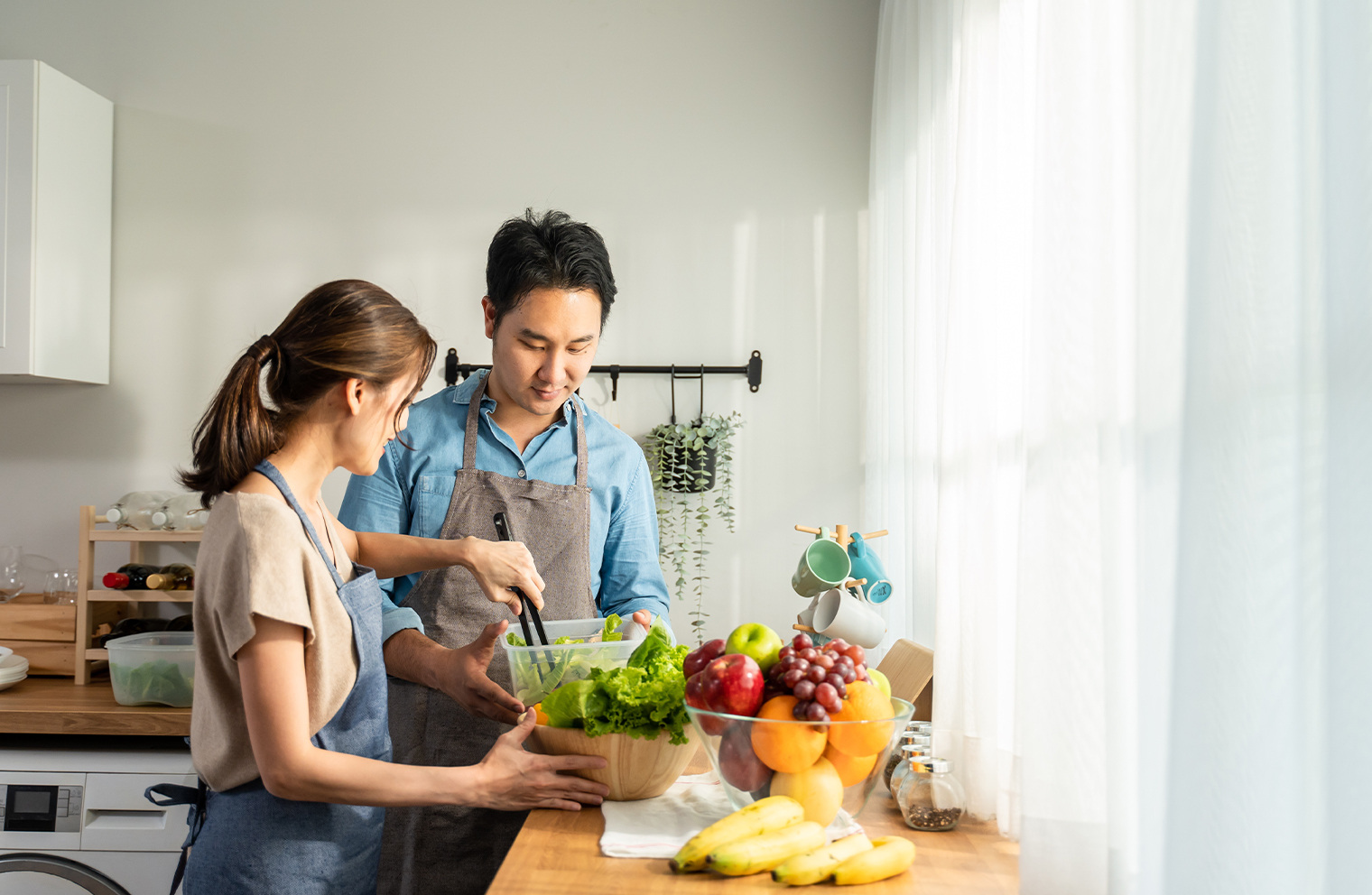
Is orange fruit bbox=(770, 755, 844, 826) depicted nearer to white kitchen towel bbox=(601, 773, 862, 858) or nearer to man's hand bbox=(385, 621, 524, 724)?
white kitchen towel bbox=(601, 773, 862, 858)

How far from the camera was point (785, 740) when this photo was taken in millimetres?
935

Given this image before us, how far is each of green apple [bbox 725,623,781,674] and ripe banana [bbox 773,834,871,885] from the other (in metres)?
0.19

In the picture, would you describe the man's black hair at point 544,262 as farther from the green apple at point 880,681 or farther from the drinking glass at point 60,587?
the drinking glass at point 60,587

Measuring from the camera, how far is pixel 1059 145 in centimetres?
94

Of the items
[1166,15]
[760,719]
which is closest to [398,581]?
[760,719]

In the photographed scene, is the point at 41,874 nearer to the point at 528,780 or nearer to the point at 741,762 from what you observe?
the point at 528,780

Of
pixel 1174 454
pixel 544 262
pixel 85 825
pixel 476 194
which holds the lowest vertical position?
pixel 85 825

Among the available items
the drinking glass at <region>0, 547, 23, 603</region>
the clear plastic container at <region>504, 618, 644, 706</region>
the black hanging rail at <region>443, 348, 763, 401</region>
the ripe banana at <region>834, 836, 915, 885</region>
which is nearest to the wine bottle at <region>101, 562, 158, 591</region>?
the drinking glass at <region>0, 547, 23, 603</region>

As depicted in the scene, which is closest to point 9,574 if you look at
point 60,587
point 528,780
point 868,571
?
point 60,587

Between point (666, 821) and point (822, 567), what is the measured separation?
0.68 meters

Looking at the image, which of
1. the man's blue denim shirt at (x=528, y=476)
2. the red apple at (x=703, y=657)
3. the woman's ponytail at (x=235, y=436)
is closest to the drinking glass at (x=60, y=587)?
the man's blue denim shirt at (x=528, y=476)

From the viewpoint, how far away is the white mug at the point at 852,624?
4.94 ft

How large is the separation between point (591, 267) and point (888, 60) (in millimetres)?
1217

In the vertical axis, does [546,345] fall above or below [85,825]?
above
